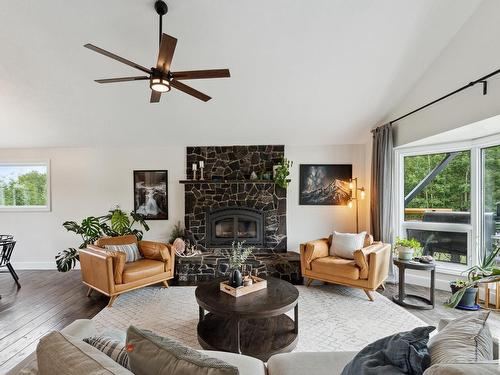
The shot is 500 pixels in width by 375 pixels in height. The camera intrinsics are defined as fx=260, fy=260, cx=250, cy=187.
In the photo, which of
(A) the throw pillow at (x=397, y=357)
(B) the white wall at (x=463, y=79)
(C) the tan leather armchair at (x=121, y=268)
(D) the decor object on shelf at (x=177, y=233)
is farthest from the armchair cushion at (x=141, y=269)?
(B) the white wall at (x=463, y=79)

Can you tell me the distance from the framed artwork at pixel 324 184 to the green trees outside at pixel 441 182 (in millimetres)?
1023

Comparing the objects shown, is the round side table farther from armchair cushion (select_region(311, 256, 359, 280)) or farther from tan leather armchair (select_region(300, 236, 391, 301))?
armchair cushion (select_region(311, 256, 359, 280))

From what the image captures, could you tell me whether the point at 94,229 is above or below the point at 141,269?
above

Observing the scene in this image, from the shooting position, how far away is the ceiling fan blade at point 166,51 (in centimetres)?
189

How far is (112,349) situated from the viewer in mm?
1091

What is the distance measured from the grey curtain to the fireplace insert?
1992 millimetres

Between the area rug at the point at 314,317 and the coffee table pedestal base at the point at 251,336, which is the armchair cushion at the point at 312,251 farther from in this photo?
the coffee table pedestal base at the point at 251,336

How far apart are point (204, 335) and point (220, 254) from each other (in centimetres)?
223

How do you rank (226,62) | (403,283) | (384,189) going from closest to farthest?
1. (226,62)
2. (403,283)
3. (384,189)

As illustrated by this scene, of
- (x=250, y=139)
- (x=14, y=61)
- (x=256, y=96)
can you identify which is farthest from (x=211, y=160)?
(x=14, y=61)

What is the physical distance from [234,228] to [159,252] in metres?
1.51

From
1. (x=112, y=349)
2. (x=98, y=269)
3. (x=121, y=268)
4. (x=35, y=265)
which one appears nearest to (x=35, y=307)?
(x=98, y=269)

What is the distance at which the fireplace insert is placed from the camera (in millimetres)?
4934

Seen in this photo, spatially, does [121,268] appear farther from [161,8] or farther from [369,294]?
[369,294]
